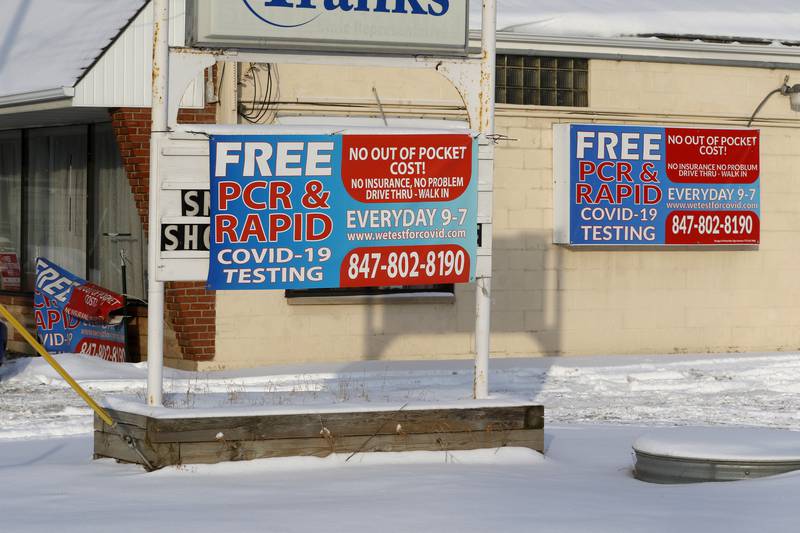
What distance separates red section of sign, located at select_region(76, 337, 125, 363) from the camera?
60.7 ft

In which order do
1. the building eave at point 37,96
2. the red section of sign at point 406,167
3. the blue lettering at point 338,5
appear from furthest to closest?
1. the building eave at point 37,96
2. the red section of sign at point 406,167
3. the blue lettering at point 338,5

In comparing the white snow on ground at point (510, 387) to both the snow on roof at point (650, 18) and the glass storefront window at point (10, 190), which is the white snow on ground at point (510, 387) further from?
the glass storefront window at point (10, 190)

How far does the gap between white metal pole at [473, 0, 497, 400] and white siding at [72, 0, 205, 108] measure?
257 inches

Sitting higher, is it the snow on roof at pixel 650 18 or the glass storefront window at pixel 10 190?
the snow on roof at pixel 650 18

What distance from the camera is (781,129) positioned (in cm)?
2027

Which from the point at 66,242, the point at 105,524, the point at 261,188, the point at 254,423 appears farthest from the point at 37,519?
the point at 66,242

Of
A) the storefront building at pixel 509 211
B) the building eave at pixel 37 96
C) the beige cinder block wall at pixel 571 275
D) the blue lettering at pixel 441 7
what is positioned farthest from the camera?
the beige cinder block wall at pixel 571 275

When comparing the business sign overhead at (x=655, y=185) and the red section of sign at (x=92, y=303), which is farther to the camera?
the business sign overhead at (x=655, y=185)

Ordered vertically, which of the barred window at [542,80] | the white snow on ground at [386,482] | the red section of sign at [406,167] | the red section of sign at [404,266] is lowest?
the white snow on ground at [386,482]

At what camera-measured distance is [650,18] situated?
64.7ft

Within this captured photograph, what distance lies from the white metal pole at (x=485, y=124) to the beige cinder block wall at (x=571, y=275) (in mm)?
6475

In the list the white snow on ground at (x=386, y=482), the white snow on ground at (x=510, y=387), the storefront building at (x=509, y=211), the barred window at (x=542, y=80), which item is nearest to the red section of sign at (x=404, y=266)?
the white snow on ground at (x=386, y=482)

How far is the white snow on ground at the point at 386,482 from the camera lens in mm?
8555

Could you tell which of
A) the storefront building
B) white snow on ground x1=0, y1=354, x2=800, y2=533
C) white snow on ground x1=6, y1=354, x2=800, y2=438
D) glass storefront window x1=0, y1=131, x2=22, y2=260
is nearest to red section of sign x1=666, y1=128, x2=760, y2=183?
the storefront building
